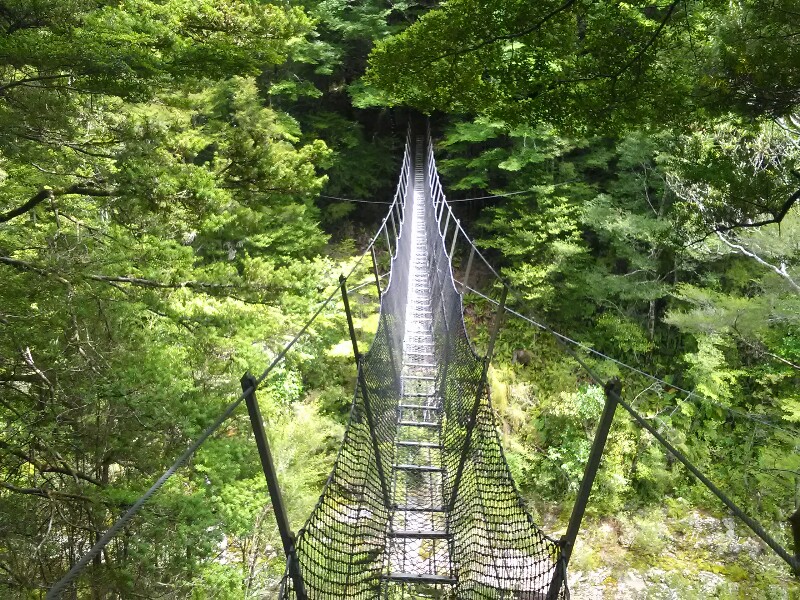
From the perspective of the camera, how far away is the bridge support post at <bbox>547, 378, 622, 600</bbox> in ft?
3.27

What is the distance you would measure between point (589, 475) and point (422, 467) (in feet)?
5.75

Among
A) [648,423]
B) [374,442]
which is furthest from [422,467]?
[648,423]

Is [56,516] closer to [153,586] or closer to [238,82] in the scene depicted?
[153,586]

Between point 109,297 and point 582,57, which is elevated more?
point 582,57

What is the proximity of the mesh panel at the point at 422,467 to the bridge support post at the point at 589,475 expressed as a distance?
75 cm

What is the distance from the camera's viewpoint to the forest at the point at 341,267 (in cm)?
165

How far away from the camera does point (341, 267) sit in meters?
6.22

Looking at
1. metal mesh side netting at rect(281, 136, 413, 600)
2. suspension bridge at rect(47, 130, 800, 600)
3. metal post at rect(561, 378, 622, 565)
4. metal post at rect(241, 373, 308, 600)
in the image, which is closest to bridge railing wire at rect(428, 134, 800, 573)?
metal post at rect(561, 378, 622, 565)

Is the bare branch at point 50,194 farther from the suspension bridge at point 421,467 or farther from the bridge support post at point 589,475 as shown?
the bridge support post at point 589,475

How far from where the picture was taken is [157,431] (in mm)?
2518

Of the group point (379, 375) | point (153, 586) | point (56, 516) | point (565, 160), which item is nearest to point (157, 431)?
point (56, 516)

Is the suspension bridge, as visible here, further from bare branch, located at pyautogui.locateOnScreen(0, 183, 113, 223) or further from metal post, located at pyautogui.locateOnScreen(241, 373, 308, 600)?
bare branch, located at pyautogui.locateOnScreen(0, 183, 113, 223)

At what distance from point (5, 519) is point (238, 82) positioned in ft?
14.0

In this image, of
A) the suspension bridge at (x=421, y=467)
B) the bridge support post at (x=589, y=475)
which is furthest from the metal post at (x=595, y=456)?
the suspension bridge at (x=421, y=467)
